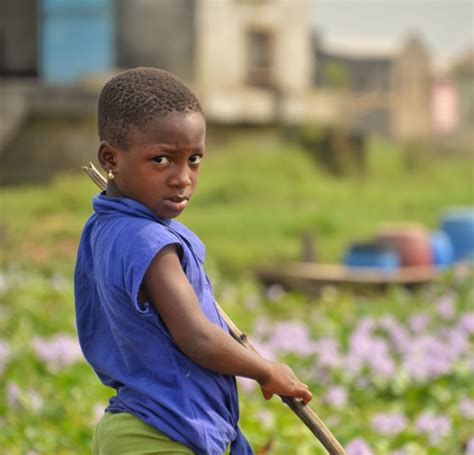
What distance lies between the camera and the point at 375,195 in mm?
16969

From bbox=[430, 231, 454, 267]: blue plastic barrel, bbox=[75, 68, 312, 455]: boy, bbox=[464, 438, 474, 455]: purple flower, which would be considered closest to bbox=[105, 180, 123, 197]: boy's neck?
bbox=[75, 68, 312, 455]: boy

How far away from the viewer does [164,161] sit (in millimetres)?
2459

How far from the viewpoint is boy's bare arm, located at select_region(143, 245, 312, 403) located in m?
2.40

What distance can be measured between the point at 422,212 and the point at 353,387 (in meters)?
10.7

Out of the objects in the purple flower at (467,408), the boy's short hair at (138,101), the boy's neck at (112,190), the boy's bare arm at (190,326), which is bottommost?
the purple flower at (467,408)

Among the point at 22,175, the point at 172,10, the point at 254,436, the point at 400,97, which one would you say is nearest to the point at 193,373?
the point at 254,436

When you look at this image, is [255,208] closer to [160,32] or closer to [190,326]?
[160,32]

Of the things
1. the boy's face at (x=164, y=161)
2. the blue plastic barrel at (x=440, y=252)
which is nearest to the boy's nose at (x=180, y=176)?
the boy's face at (x=164, y=161)

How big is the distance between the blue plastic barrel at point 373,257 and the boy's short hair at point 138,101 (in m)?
8.17

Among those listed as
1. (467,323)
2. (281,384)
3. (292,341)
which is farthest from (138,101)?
(467,323)

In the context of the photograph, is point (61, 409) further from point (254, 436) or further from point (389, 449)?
point (389, 449)

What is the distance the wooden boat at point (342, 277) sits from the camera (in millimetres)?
9844

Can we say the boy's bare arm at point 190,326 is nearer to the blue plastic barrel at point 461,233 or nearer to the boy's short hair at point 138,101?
the boy's short hair at point 138,101

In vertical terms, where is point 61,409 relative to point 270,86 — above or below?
above
